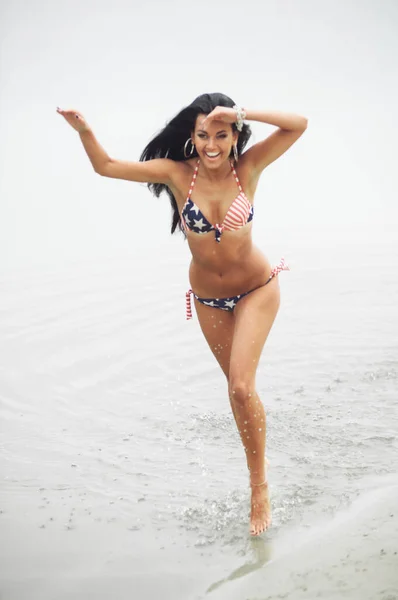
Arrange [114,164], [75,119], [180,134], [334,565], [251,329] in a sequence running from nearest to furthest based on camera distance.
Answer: [334,565], [75,119], [114,164], [251,329], [180,134]

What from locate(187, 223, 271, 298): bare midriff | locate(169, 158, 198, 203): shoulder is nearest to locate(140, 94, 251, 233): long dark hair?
locate(169, 158, 198, 203): shoulder

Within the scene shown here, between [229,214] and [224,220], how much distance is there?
4cm

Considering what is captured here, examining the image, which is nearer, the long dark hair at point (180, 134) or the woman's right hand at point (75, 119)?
the woman's right hand at point (75, 119)

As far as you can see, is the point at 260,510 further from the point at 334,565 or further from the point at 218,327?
the point at 218,327

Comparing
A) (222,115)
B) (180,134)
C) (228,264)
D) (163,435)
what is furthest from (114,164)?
(163,435)

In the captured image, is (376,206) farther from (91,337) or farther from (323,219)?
(91,337)

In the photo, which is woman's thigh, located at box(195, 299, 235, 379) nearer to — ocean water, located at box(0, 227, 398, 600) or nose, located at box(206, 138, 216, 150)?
ocean water, located at box(0, 227, 398, 600)

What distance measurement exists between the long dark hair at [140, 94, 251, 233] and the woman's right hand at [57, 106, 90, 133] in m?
0.58

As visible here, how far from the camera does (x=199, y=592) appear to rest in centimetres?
342

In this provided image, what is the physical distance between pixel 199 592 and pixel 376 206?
1638cm

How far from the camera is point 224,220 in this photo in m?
4.13

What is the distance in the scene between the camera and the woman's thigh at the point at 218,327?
4441mm

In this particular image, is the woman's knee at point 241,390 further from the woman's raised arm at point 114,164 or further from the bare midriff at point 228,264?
the woman's raised arm at point 114,164

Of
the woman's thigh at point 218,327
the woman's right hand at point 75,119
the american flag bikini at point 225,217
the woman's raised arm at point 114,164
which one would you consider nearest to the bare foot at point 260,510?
the woman's thigh at point 218,327
